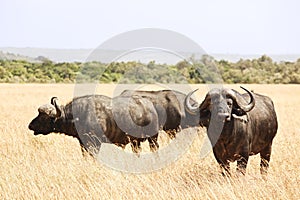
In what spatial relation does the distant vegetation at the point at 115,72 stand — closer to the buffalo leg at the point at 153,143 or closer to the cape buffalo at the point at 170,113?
the cape buffalo at the point at 170,113

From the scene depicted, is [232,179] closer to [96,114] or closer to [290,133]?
[96,114]

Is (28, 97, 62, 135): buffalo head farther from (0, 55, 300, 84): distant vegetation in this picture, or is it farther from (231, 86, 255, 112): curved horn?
(0, 55, 300, 84): distant vegetation

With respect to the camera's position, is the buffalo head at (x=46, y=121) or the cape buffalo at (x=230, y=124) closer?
the cape buffalo at (x=230, y=124)

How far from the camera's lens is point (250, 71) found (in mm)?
64125

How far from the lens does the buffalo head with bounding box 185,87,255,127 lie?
625 centimetres

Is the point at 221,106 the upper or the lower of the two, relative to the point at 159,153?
upper

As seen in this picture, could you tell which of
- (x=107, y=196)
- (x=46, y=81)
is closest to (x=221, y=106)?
(x=107, y=196)

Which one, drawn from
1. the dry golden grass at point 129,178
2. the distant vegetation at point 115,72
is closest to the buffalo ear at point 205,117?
the dry golden grass at point 129,178

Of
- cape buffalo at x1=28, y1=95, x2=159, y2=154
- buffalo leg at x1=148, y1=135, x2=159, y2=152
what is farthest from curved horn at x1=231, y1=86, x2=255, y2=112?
buffalo leg at x1=148, y1=135, x2=159, y2=152

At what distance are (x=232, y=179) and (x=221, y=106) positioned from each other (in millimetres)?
937

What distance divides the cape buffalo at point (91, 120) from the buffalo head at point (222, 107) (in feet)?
7.81

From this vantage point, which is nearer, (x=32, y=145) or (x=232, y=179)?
(x=232, y=179)

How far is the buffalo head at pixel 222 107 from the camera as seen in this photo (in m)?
6.25

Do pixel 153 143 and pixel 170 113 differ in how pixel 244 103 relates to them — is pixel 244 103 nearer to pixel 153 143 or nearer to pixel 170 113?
pixel 153 143
